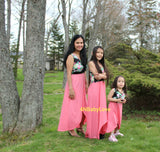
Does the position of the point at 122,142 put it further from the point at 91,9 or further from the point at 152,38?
the point at 152,38

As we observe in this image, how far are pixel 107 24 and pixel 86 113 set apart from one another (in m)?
16.5

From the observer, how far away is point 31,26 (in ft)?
11.4

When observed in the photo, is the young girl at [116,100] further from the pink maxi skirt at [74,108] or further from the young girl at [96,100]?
the pink maxi skirt at [74,108]

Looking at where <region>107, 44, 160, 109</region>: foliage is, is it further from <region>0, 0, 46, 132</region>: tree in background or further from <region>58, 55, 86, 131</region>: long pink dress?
<region>0, 0, 46, 132</region>: tree in background

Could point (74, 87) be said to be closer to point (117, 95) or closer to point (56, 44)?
point (117, 95)

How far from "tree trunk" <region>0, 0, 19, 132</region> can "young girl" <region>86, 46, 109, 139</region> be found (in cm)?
170

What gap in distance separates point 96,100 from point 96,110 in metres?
0.19

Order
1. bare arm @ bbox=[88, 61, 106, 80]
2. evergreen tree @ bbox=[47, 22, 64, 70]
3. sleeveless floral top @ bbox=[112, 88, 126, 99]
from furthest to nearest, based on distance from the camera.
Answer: evergreen tree @ bbox=[47, 22, 64, 70], sleeveless floral top @ bbox=[112, 88, 126, 99], bare arm @ bbox=[88, 61, 106, 80]

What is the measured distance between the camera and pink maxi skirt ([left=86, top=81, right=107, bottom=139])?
300cm

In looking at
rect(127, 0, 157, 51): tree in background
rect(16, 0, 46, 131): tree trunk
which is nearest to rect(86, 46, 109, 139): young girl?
rect(16, 0, 46, 131): tree trunk

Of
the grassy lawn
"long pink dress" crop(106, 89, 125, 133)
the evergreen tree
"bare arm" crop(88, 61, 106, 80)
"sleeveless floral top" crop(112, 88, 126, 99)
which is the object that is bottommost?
the grassy lawn

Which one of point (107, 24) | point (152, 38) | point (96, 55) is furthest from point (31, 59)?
Result: point (152, 38)

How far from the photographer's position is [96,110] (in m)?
3.01

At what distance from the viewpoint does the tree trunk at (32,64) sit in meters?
3.47
